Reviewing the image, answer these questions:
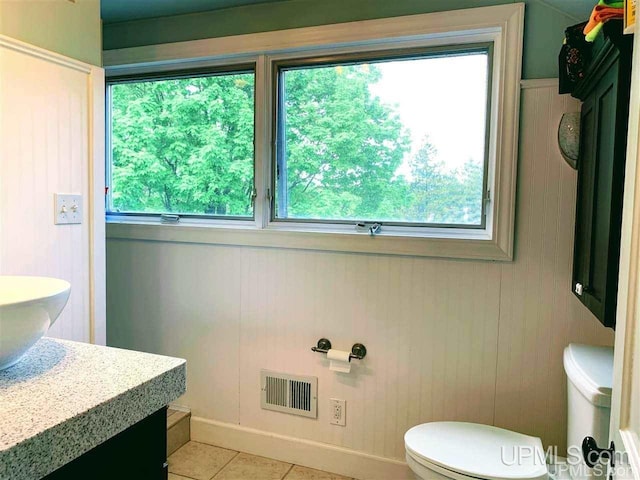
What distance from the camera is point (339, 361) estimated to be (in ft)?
6.82

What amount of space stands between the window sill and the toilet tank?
0.50m

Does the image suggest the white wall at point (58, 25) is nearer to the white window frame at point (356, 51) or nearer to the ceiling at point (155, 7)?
the ceiling at point (155, 7)

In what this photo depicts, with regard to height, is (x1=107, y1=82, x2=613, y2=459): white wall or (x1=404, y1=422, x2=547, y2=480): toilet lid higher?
(x1=107, y1=82, x2=613, y2=459): white wall

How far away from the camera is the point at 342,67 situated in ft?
7.04

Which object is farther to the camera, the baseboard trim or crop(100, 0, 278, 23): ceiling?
crop(100, 0, 278, 23): ceiling

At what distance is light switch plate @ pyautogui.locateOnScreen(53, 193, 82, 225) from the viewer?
176cm

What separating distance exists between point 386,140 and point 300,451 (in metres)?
1.49

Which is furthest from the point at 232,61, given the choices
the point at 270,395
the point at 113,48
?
the point at 270,395

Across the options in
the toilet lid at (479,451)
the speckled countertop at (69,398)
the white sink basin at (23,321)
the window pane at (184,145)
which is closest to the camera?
the speckled countertop at (69,398)

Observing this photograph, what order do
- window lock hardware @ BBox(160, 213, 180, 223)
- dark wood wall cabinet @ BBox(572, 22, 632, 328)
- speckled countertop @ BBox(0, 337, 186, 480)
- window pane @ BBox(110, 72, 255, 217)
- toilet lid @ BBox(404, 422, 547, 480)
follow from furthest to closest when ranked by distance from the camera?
window lock hardware @ BBox(160, 213, 180, 223), window pane @ BBox(110, 72, 255, 217), toilet lid @ BBox(404, 422, 547, 480), dark wood wall cabinet @ BBox(572, 22, 632, 328), speckled countertop @ BBox(0, 337, 186, 480)

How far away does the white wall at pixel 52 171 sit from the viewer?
5.23ft

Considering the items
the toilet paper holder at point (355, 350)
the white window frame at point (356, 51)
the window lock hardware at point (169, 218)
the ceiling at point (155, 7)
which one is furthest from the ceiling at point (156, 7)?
the toilet paper holder at point (355, 350)

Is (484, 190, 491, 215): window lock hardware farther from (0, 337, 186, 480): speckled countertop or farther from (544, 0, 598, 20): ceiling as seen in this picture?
(0, 337, 186, 480): speckled countertop

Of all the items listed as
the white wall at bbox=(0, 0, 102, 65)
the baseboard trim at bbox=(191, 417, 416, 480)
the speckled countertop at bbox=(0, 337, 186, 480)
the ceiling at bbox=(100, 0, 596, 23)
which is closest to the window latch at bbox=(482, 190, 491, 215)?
the baseboard trim at bbox=(191, 417, 416, 480)
